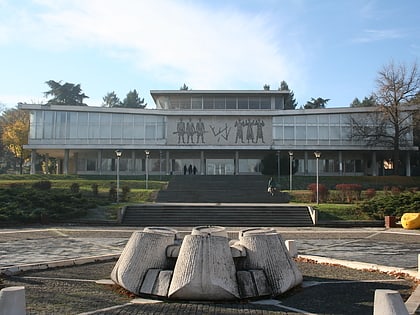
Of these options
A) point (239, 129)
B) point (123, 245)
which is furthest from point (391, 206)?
point (239, 129)

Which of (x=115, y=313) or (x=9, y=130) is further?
(x=9, y=130)

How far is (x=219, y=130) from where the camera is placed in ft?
184

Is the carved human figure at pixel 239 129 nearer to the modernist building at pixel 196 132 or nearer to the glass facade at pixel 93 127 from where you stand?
the modernist building at pixel 196 132

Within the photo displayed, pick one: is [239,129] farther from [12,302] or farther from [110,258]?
[12,302]

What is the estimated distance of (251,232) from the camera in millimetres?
9523

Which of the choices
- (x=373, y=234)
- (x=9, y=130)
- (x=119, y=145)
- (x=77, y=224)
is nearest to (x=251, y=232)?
(x=373, y=234)

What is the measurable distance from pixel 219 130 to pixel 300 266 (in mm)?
43929

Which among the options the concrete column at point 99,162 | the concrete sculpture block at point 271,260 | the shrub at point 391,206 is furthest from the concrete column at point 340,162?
the concrete sculpture block at point 271,260

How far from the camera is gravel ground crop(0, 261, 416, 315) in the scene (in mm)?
7672

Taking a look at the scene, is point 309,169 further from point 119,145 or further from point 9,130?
point 9,130

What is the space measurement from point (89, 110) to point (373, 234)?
40.9 meters

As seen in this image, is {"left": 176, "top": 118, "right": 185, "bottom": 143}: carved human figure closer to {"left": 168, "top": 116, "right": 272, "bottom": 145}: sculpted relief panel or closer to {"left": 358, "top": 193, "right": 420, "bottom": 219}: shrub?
{"left": 168, "top": 116, "right": 272, "bottom": 145}: sculpted relief panel

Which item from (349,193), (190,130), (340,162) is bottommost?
(349,193)

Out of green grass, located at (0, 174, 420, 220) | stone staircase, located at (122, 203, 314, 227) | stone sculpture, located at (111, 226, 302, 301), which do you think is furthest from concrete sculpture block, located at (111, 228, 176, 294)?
green grass, located at (0, 174, 420, 220)
